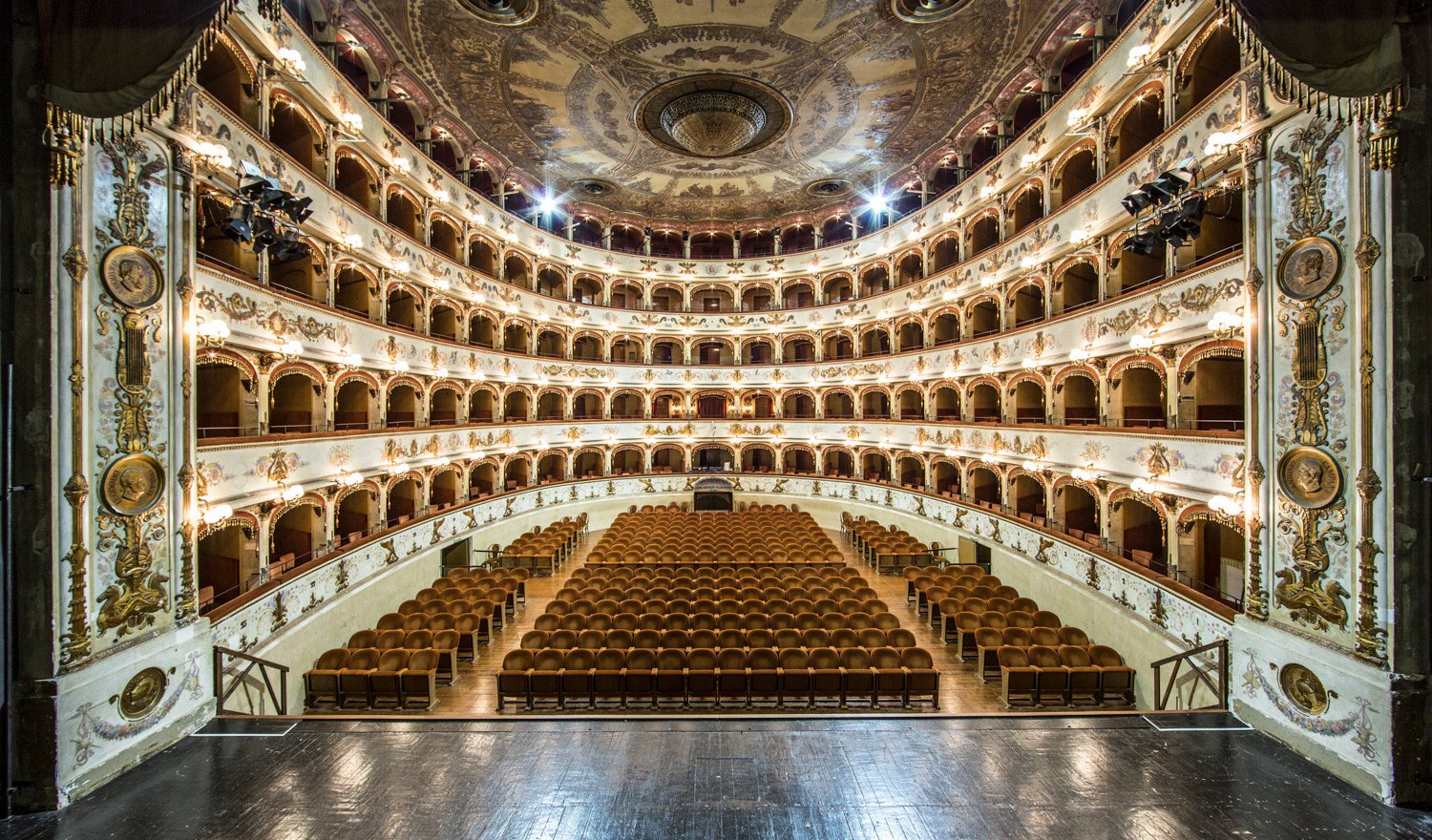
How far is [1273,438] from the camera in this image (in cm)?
710

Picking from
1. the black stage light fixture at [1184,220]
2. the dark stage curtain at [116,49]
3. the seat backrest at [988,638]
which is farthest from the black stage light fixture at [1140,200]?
the dark stage curtain at [116,49]

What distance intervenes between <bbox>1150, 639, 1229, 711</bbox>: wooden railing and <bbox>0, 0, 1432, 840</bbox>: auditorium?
0.32 ft

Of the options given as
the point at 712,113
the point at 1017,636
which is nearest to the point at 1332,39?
the point at 1017,636

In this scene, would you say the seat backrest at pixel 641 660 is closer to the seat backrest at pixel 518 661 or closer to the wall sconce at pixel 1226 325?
the seat backrest at pixel 518 661

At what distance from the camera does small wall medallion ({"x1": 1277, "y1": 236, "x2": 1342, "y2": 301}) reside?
6488 mm

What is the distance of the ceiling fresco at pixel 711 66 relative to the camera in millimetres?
14070

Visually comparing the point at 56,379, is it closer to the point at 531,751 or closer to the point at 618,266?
the point at 531,751

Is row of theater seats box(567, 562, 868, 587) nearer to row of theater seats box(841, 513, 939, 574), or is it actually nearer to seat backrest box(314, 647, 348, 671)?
row of theater seats box(841, 513, 939, 574)

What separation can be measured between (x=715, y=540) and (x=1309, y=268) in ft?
56.1

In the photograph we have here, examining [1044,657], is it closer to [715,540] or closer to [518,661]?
[518,661]

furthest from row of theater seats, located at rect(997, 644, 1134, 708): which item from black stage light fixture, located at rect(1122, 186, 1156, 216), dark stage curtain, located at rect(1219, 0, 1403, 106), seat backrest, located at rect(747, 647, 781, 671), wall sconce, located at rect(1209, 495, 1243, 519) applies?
dark stage curtain, located at rect(1219, 0, 1403, 106)

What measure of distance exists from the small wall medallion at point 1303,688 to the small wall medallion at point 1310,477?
6.32 ft

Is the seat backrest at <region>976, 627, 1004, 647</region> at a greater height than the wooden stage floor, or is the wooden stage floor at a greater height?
the wooden stage floor

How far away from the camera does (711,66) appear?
16.3 metres
